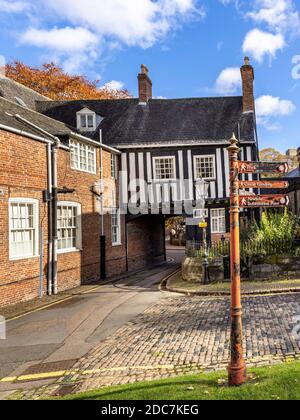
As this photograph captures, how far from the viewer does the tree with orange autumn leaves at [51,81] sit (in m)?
32.4

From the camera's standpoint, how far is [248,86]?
2184 centimetres

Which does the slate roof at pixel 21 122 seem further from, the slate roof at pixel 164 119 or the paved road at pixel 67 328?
the paved road at pixel 67 328

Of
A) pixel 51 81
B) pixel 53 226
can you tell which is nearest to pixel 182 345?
pixel 53 226

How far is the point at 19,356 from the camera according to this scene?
739 cm

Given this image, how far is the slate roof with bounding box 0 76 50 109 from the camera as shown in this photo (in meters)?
19.8

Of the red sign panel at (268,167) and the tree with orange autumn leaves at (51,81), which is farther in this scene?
the tree with orange autumn leaves at (51,81)

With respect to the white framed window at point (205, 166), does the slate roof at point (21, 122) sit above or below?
above

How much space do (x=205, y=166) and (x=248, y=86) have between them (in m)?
5.91

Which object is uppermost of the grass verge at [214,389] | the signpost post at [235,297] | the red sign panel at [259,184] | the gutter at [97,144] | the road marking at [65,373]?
the gutter at [97,144]

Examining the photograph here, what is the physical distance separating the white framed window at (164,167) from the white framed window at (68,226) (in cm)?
599

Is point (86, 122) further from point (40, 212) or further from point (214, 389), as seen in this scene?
point (214, 389)

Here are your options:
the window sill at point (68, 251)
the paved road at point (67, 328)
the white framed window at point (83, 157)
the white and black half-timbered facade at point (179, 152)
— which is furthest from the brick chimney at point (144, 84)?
the paved road at point (67, 328)

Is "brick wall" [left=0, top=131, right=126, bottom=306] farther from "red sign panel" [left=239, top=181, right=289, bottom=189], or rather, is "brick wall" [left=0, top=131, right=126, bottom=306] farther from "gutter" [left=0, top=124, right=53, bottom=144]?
"red sign panel" [left=239, top=181, right=289, bottom=189]
